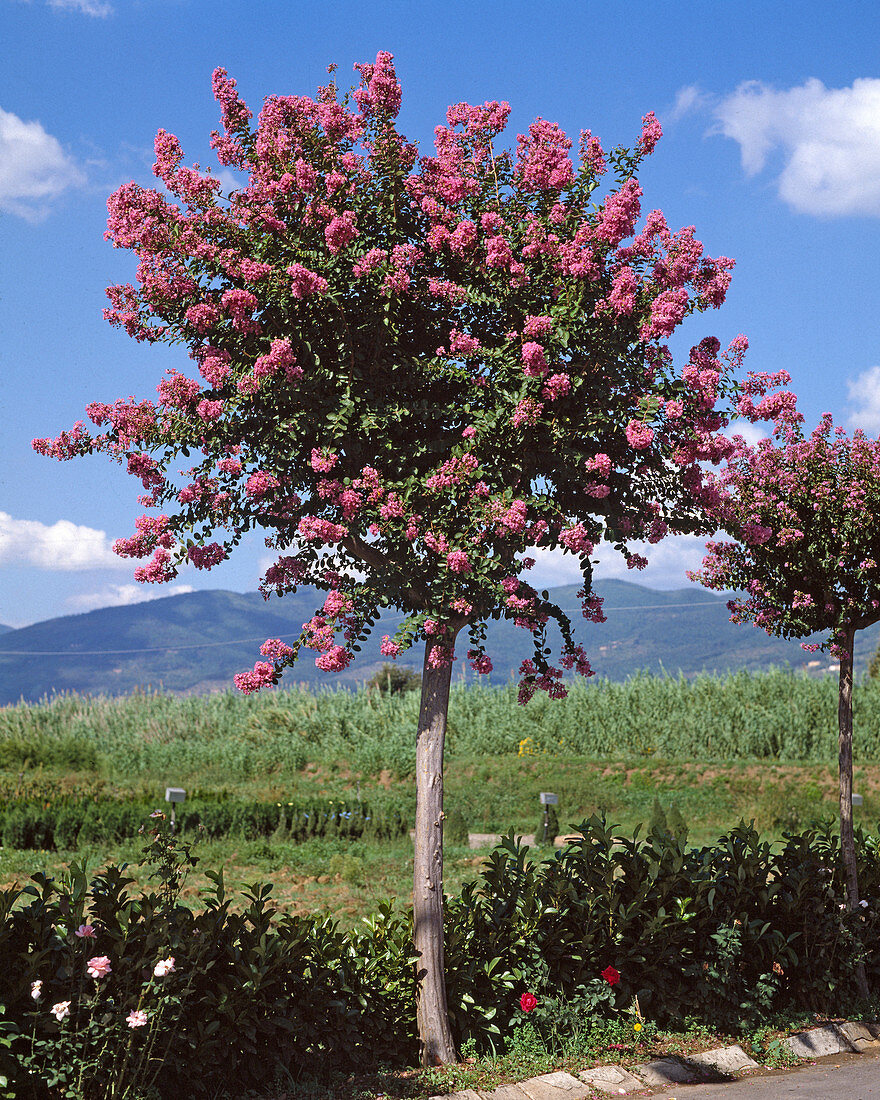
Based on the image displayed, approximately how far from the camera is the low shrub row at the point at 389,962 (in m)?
4.58

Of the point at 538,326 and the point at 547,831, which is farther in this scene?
the point at 547,831

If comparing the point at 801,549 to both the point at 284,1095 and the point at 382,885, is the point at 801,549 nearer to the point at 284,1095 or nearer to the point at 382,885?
the point at 284,1095

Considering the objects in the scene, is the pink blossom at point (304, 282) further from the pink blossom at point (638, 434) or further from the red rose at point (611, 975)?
the red rose at point (611, 975)

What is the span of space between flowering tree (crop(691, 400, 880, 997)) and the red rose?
2.38 m

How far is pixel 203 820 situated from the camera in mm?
14039

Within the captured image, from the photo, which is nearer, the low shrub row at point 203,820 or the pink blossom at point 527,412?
the pink blossom at point 527,412

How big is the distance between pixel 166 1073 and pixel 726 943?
3767 mm

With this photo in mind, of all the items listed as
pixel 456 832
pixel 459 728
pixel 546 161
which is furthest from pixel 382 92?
pixel 459 728

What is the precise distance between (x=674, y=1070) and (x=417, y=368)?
177 inches

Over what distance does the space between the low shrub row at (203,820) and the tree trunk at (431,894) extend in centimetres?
835

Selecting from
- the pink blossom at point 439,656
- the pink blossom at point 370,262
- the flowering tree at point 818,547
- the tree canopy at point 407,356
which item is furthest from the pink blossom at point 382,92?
the flowering tree at point 818,547

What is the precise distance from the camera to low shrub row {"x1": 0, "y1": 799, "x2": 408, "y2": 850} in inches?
531

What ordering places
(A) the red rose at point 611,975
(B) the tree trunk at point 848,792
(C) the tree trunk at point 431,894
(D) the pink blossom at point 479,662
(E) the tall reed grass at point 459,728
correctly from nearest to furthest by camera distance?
(C) the tree trunk at point 431,894 < (D) the pink blossom at point 479,662 < (A) the red rose at point 611,975 < (B) the tree trunk at point 848,792 < (E) the tall reed grass at point 459,728

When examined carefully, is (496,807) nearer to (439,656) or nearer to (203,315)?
(439,656)
